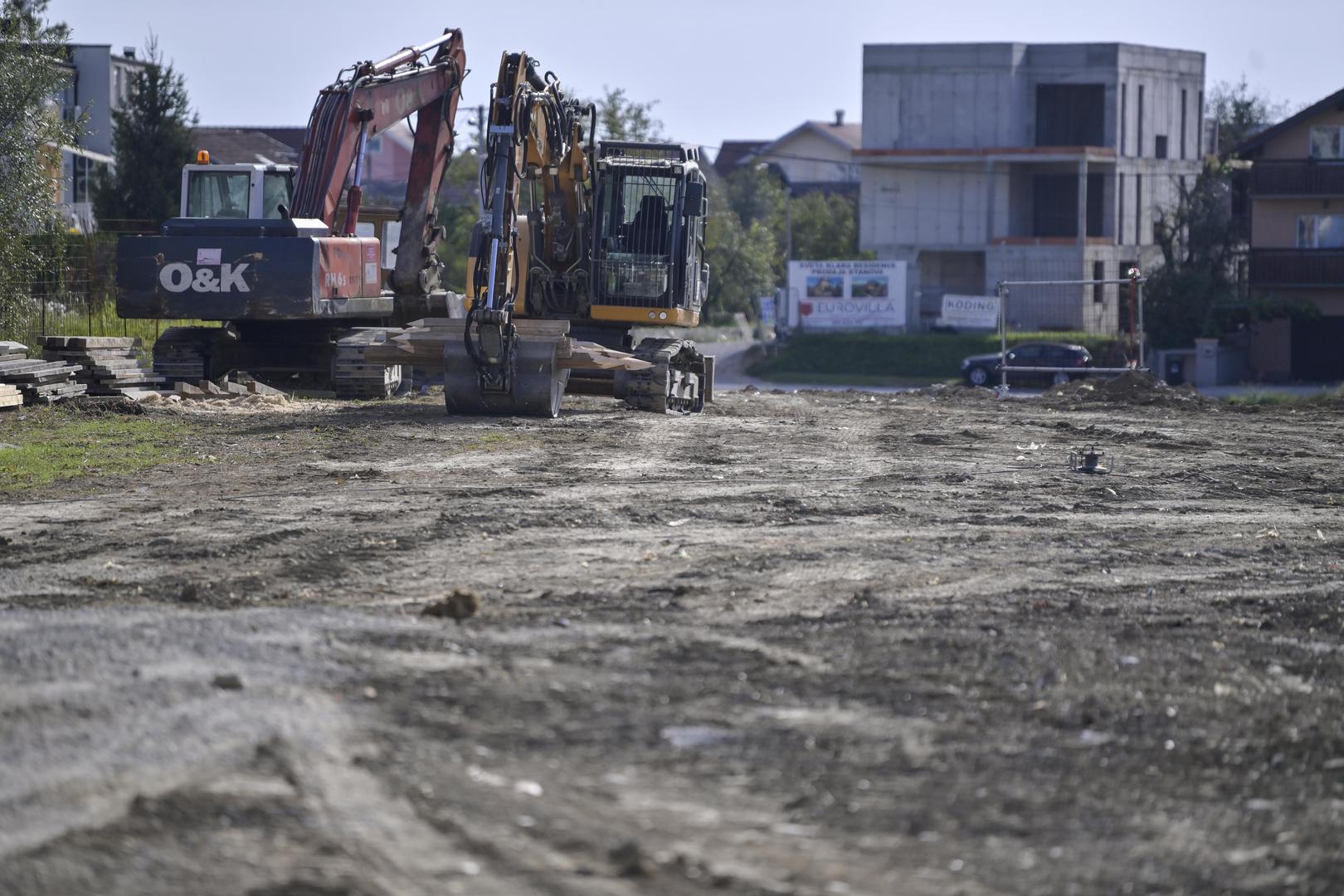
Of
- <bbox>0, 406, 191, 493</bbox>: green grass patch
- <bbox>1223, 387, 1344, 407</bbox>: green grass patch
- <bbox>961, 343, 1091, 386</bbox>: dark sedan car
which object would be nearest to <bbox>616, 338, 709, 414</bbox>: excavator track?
<bbox>0, 406, 191, 493</bbox>: green grass patch

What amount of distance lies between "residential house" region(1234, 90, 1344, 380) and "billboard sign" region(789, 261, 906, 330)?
12.8 metres

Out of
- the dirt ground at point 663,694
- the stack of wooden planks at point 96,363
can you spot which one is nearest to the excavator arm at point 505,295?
the stack of wooden planks at point 96,363

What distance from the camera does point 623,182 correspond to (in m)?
22.8

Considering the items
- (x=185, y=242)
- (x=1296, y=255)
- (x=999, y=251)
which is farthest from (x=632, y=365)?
(x=999, y=251)

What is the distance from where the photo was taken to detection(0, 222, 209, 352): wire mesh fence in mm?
25850

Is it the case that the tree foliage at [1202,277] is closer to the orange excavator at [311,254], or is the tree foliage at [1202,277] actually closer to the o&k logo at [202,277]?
the orange excavator at [311,254]

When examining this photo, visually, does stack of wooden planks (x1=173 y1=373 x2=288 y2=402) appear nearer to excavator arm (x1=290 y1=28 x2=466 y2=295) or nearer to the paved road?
excavator arm (x1=290 y1=28 x2=466 y2=295)

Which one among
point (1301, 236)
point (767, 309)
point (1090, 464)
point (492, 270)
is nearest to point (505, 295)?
point (492, 270)

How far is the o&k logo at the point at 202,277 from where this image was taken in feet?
68.9

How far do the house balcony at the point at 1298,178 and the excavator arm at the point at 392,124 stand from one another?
37488 millimetres

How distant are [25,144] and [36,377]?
805 centimetres

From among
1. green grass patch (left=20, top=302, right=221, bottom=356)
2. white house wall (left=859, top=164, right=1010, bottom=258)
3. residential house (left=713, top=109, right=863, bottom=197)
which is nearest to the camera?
green grass patch (left=20, top=302, right=221, bottom=356)

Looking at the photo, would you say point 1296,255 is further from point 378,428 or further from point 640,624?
point 640,624

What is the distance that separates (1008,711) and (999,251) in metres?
60.0
